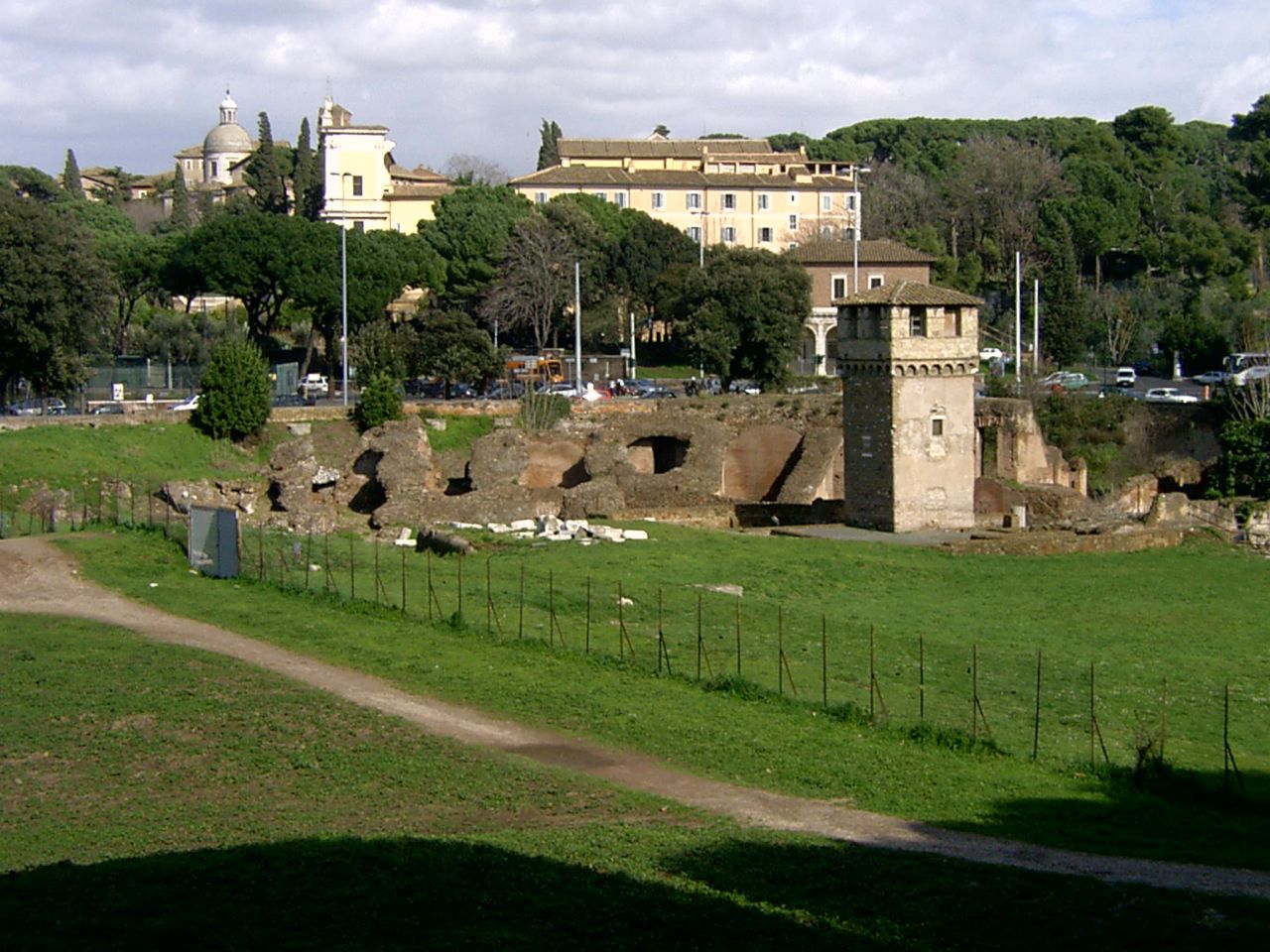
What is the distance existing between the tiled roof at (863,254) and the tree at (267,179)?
48.5 meters

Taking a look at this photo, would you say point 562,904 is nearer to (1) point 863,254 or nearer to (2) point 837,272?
(2) point 837,272

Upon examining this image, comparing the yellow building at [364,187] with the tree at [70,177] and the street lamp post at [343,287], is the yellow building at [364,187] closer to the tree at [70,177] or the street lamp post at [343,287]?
the street lamp post at [343,287]

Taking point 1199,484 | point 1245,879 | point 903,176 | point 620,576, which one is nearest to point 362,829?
point 1245,879

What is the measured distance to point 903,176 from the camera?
359 ft

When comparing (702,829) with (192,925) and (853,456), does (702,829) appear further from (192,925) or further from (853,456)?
(853,456)

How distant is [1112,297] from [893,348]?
1750 inches

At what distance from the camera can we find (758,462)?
5866 centimetres

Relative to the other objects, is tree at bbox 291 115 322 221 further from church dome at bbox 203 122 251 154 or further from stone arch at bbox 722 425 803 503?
stone arch at bbox 722 425 803 503

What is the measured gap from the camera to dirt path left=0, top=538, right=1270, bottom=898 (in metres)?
17.6

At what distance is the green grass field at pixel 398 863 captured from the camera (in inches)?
567

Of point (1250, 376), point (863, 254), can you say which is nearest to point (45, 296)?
point (863, 254)

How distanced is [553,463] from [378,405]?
6.39 meters

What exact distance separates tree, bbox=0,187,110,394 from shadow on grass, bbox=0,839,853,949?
1658 inches

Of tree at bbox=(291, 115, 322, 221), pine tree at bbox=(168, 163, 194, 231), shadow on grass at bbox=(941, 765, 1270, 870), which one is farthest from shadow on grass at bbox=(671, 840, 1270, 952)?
pine tree at bbox=(168, 163, 194, 231)
